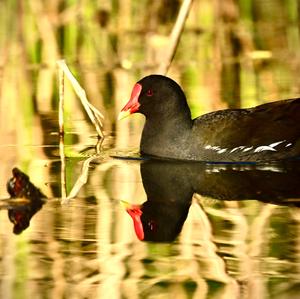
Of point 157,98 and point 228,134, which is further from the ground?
point 157,98

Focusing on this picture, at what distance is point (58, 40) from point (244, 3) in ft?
9.27

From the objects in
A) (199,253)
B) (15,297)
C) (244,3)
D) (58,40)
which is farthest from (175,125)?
(244,3)

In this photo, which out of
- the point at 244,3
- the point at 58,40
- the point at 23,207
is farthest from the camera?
the point at 244,3

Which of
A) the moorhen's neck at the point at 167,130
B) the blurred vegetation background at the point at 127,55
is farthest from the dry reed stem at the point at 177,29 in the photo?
the moorhen's neck at the point at 167,130

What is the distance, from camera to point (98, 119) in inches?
368

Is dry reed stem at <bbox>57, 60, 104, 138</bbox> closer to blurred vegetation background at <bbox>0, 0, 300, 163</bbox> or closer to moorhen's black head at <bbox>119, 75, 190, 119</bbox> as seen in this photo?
blurred vegetation background at <bbox>0, 0, 300, 163</bbox>

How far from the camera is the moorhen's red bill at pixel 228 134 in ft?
27.5

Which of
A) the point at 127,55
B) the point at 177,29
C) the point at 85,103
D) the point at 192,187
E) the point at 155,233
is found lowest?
the point at 155,233

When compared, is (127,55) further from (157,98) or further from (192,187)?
(192,187)

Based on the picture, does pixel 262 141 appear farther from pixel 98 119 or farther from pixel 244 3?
pixel 244 3

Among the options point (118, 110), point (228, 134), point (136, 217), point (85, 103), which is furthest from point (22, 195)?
point (118, 110)

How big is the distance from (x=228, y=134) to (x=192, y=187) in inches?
39.9

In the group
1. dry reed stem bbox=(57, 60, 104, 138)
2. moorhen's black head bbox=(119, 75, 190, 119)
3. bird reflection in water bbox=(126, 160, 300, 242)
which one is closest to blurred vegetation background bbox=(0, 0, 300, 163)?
dry reed stem bbox=(57, 60, 104, 138)

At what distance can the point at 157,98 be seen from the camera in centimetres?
889
